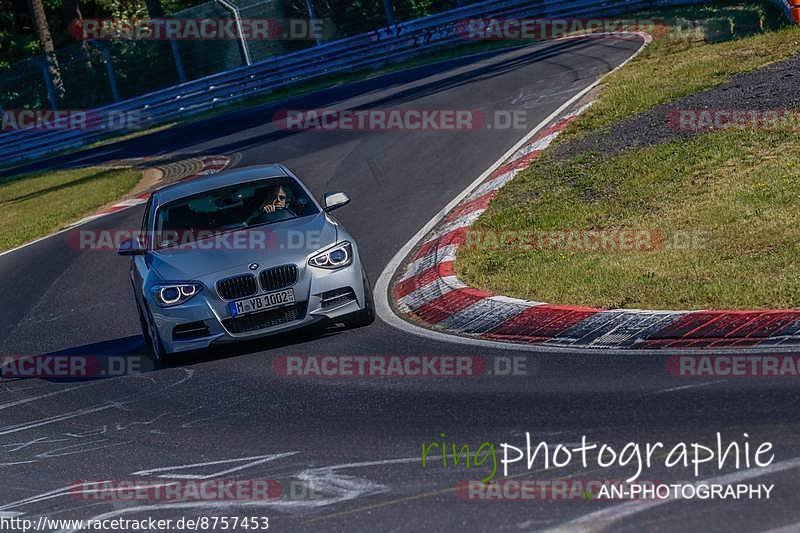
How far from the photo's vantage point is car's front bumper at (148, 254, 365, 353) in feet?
34.8

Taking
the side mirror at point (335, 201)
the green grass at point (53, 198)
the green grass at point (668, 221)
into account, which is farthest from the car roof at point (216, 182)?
the green grass at point (53, 198)

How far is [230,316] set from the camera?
34.8 feet

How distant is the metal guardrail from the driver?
23.6 meters

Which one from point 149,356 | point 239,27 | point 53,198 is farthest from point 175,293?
point 239,27

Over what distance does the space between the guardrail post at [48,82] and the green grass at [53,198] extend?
7.99 m

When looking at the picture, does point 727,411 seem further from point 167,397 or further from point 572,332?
point 167,397

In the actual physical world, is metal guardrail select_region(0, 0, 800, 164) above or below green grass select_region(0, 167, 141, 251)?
above

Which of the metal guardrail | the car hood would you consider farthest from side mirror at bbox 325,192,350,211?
the metal guardrail

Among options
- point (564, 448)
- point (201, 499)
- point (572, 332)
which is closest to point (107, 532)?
point (201, 499)

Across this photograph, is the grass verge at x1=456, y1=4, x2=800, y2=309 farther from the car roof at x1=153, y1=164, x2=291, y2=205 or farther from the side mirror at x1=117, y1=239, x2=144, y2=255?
the side mirror at x1=117, y1=239, x2=144, y2=255

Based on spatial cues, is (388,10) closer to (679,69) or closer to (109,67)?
(109,67)

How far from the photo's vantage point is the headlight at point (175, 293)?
420 inches

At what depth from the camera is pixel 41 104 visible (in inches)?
1608

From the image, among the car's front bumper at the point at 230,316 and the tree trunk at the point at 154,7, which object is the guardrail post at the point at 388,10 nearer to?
the tree trunk at the point at 154,7
